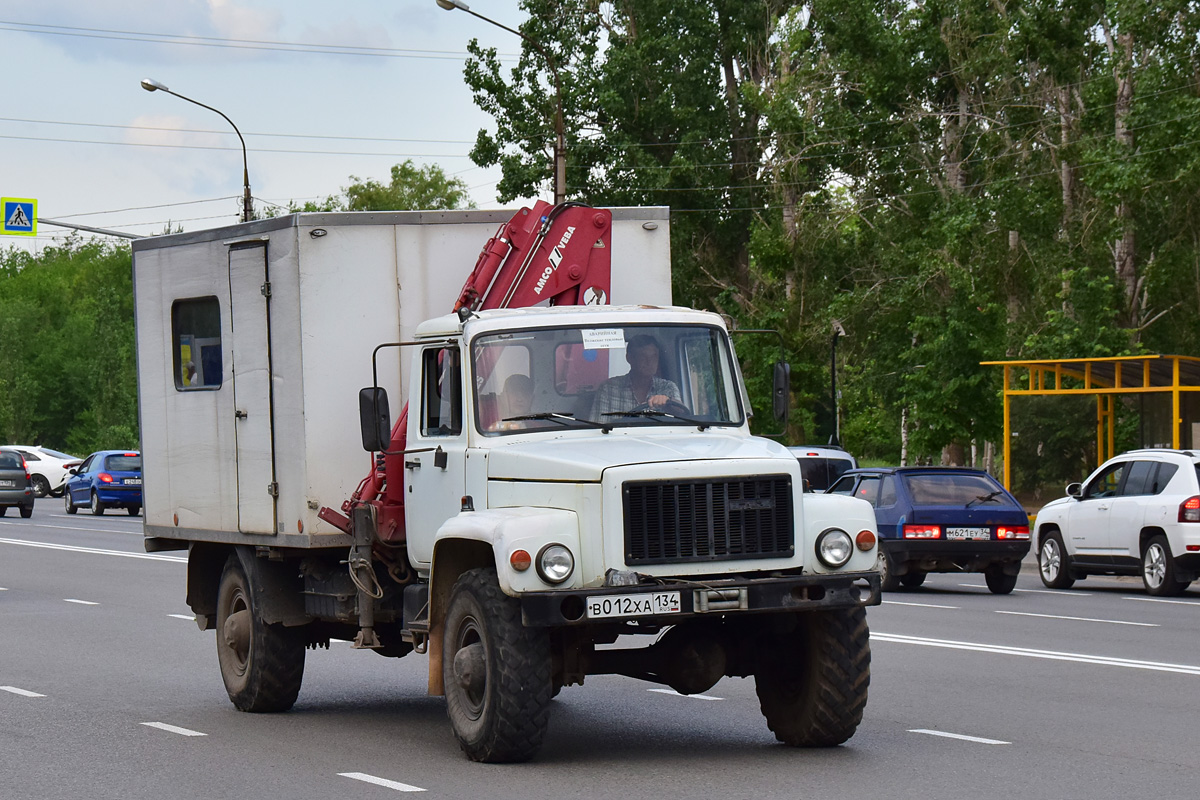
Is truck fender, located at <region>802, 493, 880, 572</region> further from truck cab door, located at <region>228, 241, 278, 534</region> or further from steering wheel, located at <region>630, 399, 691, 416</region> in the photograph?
truck cab door, located at <region>228, 241, 278, 534</region>

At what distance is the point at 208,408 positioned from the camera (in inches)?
473

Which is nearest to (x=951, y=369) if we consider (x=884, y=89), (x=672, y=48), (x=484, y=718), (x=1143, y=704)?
(x=884, y=89)

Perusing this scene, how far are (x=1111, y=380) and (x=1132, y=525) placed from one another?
12.6 m

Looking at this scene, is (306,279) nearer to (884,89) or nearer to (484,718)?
(484,718)

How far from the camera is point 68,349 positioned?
100m

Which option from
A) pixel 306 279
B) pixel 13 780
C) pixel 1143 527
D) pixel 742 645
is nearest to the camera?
pixel 13 780

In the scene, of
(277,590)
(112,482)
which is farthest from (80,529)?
(277,590)

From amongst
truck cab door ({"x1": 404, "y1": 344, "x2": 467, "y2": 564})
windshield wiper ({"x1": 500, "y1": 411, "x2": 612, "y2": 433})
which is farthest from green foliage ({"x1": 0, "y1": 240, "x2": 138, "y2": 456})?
windshield wiper ({"x1": 500, "y1": 411, "x2": 612, "y2": 433})

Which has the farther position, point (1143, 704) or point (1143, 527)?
point (1143, 527)

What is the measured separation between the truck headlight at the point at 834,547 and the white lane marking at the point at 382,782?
2.27m

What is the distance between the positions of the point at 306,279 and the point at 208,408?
1.64 meters

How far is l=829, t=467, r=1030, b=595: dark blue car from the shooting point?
70.7 feet

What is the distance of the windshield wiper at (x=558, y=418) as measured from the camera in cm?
948

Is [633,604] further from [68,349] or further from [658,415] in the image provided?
[68,349]
